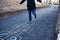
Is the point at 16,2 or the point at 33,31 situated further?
the point at 16,2

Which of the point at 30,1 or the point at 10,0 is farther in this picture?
the point at 10,0

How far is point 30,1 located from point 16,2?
36.0 ft

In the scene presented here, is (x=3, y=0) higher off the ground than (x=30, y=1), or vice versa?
(x=30, y=1)

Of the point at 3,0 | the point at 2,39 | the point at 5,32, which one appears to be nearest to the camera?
the point at 2,39

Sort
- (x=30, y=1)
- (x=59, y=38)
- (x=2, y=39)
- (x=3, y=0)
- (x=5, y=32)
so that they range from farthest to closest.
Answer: (x=3, y=0) < (x=5, y=32) < (x=30, y=1) < (x=2, y=39) < (x=59, y=38)

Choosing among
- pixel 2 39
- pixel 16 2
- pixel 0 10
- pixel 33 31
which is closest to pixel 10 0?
pixel 16 2

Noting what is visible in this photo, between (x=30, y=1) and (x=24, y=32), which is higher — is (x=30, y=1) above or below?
above

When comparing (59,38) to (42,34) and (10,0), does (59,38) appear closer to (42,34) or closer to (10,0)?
(42,34)

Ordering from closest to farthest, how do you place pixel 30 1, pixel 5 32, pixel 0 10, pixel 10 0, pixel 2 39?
pixel 2 39
pixel 30 1
pixel 5 32
pixel 0 10
pixel 10 0

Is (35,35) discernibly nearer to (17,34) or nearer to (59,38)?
(17,34)

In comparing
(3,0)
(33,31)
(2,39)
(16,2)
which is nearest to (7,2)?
(3,0)

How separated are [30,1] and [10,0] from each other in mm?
10363

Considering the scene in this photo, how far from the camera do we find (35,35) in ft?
22.3

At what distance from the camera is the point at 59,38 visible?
18.9 feet
